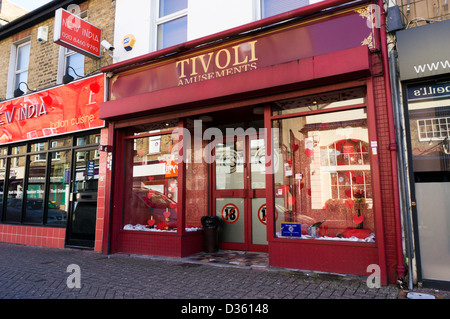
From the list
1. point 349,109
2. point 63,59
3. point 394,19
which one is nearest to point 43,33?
point 63,59

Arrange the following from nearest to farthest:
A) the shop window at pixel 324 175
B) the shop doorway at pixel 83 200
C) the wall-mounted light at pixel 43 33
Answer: the shop window at pixel 324 175
the shop doorway at pixel 83 200
the wall-mounted light at pixel 43 33

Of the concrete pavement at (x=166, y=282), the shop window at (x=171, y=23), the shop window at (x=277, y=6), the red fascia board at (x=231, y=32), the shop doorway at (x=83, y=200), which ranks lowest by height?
the concrete pavement at (x=166, y=282)

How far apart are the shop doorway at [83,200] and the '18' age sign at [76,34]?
2.44 m

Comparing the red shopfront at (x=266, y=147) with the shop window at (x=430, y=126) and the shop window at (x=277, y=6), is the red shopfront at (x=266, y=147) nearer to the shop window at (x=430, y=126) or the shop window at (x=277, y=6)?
the shop window at (x=430, y=126)

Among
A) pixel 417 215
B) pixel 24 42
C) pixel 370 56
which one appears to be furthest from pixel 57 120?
→ pixel 417 215

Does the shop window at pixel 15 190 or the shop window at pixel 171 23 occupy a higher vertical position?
the shop window at pixel 171 23

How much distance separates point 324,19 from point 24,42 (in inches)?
385

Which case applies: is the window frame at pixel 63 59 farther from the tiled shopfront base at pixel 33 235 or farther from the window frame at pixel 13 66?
the tiled shopfront base at pixel 33 235

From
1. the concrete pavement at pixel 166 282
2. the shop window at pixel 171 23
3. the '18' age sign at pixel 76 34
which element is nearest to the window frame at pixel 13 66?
the '18' age sign at pixel 76 34

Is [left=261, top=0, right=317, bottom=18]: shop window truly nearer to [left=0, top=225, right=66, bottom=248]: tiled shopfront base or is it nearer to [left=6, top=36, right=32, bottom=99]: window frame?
[left=0, top=225, right=66, bottom=248]: tiled shopfront base

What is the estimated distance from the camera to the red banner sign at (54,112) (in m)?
7.63

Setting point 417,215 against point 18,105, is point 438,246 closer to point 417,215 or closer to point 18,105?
point 417,215

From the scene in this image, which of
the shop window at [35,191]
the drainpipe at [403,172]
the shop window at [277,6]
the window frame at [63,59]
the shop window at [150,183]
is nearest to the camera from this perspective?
the drainpipe at [403,172]

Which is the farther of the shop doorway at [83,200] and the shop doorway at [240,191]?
the shop doorway at [83,200]
